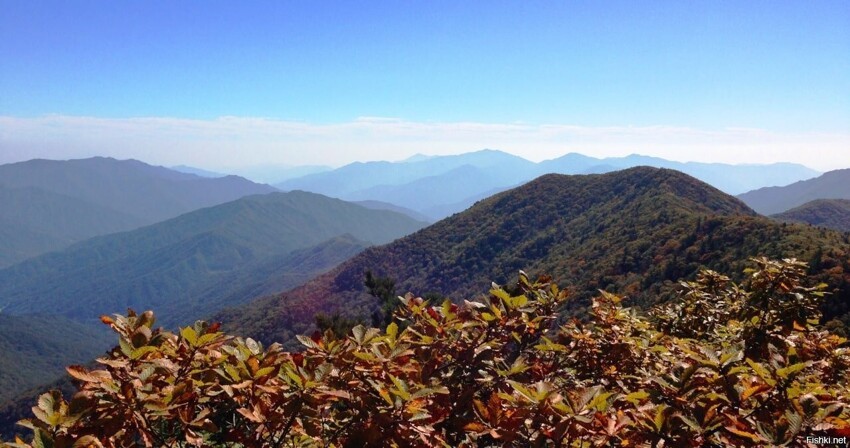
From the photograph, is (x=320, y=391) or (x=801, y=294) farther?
(x=801, y=294)

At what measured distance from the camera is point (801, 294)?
515cm

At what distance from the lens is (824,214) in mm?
126812

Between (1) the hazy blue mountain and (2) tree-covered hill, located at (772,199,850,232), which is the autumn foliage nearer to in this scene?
(2) tree-covered hill, located at (772,199,850,232)

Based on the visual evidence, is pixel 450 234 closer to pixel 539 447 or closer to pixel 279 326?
pixel 279 326

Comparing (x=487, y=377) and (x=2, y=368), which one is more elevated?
(x=487, y=377)

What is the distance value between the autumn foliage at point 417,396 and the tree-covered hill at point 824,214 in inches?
5669

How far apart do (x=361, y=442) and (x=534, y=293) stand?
2749 millimetres

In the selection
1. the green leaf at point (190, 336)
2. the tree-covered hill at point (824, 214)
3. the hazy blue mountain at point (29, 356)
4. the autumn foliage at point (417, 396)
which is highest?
the green leaf at point (190, 336)

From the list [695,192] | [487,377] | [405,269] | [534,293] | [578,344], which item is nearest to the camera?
[487,377]

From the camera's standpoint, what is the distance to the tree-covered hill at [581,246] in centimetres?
4094

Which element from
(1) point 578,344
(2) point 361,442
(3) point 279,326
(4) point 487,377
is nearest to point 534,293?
(1) point 578,344

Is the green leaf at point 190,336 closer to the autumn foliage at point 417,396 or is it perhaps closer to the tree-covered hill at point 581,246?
the autumn foliage at point 417,396

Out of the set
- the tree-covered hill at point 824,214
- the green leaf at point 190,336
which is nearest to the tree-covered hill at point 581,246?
the green leaf at point 190,336

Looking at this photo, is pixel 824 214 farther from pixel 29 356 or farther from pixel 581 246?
pixel 29 356
